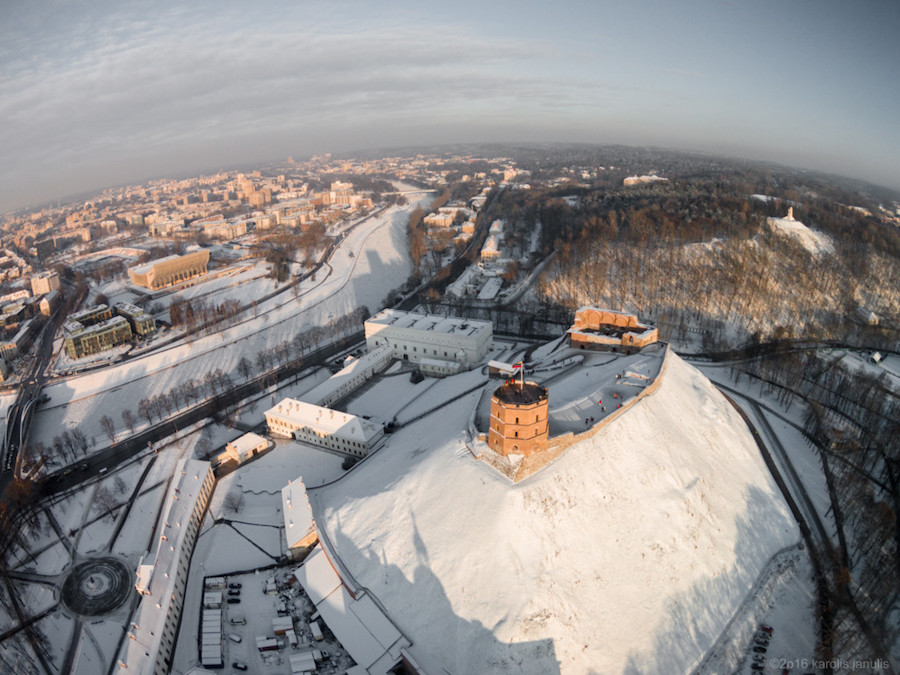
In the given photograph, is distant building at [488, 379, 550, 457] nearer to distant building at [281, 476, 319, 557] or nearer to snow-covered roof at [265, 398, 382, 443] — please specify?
distant building at [281, 476, 319, 557]

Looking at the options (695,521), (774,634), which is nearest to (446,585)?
(695,521)

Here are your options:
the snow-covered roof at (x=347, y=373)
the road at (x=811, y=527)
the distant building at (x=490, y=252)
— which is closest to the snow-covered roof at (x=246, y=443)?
the snow-covered roof at (x=347, y=373)

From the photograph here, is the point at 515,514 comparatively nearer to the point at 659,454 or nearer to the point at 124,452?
the point at 659,454

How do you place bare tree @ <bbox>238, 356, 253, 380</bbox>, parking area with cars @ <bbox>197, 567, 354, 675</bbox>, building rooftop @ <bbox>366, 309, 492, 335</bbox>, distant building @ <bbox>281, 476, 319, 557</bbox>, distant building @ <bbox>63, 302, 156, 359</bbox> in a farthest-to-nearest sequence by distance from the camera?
distant building @ <bbox>63, 302, 156, 359</bbox> → bare tree @ <bbox>238, 356, 253, 380</bbox> → building rooftop @ <bbox>366, 309, 492, 335</bbox> → distant building @ <bbox>281, 476, 319, 557</bbox> → parking area with cars @ <bbox>197, 567, 354, 675</bbox>

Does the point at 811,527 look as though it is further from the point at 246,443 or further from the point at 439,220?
the point at 439,220

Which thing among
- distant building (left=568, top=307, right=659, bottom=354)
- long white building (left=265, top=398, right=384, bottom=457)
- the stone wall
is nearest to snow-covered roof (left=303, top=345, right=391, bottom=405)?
long white building (left=265, top=398, right=384, bottom=457)

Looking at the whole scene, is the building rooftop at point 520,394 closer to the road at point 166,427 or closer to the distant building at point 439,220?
the road at point 166,427
